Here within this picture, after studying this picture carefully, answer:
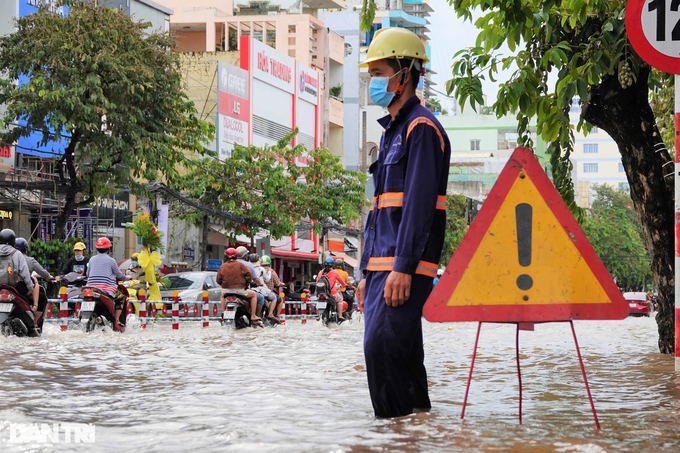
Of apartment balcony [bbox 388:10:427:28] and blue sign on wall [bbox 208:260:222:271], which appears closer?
blue sign on wall [bbox 208:260:222:271]

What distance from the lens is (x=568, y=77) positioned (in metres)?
8.23

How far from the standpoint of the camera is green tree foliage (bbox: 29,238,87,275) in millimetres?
23969

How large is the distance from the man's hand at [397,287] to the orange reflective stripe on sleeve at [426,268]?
0.13 meters

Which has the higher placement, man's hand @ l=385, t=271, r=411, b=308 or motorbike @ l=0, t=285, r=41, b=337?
man's hand @ l=385, t=271, r=411, b=308

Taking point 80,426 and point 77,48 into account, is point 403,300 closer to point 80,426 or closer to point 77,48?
point 80,426

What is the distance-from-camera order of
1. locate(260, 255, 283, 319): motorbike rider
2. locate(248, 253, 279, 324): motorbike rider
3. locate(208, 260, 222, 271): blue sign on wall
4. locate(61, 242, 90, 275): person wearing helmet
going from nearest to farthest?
locate(61, 242, 90, 275): person wearing helmet
locate(248, 253, 279, 324): motorbike rider
locate(260, 255, 283, 319): motorbike rider
locate(208, 260, 222, 271): blue sign on wall

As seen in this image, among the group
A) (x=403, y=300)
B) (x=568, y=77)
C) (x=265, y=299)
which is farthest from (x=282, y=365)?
(x=265, y=299)

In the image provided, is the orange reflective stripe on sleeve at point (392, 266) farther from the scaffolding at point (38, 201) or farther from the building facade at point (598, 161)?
the building facade at point (598, 161)

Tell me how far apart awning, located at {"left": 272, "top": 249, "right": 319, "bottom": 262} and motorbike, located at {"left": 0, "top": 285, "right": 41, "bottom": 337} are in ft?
106

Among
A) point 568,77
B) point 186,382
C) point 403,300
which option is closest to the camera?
point 403,300

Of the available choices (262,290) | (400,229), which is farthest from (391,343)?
(262,290)

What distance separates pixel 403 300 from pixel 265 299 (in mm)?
16054

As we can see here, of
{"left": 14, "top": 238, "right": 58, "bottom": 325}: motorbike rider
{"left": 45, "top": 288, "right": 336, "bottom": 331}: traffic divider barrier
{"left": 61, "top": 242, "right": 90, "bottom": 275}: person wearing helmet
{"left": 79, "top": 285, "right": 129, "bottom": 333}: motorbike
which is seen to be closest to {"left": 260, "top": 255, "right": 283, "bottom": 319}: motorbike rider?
{"left": 45, "top": 288, "right": 336, "bottom": 331}: traffic divider barrier

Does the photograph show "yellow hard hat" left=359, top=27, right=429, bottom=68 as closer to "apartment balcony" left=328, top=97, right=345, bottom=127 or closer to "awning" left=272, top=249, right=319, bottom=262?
"awning" left=272, top=249, right=319, bottom=262
